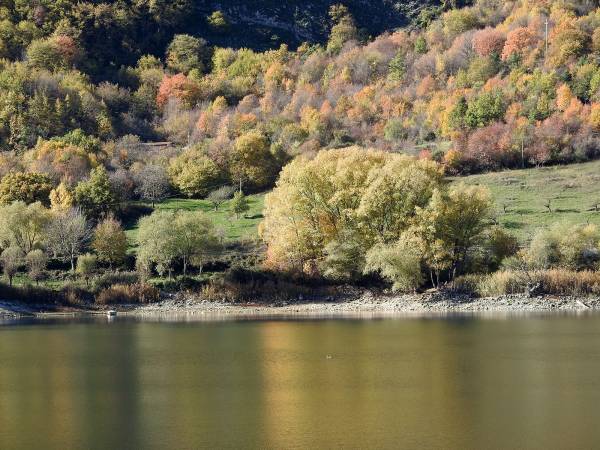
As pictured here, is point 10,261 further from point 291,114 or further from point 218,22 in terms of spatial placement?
point 218,22

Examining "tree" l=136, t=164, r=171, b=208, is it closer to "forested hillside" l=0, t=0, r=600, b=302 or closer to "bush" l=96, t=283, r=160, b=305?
"forested hillside" l=0, t=0, r=600, b=302

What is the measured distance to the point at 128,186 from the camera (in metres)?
111

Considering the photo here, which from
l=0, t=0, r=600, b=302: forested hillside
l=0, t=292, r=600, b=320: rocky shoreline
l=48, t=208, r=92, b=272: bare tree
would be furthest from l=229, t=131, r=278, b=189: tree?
l=0, t=292, r=600, b=320: rocky shoreline

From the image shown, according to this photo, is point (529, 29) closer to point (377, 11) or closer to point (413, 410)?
point (377, 11)

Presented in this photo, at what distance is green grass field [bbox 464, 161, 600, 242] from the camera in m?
86.2

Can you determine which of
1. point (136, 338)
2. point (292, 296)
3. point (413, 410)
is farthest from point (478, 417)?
point (292, 296)

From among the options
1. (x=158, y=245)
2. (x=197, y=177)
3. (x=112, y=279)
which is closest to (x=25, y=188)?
(x=197, y=177)

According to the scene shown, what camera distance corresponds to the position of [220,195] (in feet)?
356

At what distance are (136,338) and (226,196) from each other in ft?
176

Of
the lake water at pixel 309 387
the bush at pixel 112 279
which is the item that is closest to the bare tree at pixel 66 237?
the bush at pixel 112 279

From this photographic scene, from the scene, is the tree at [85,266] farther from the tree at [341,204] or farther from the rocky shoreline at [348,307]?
the tree at [341,204]

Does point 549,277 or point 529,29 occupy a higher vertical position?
point 529,29

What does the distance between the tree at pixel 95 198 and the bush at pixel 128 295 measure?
72.9 ft

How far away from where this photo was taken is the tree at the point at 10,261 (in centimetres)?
7869
